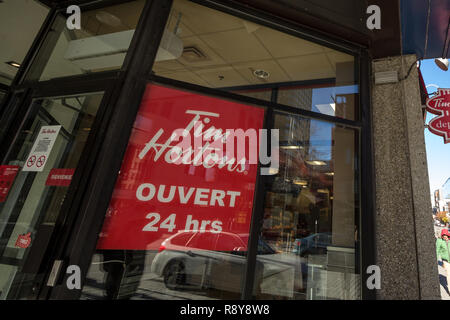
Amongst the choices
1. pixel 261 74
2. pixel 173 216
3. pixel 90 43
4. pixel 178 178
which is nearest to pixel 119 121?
pixel 178 178

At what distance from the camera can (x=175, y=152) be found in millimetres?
2221

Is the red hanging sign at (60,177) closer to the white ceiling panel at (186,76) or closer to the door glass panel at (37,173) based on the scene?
the door glass panel at (37,173)

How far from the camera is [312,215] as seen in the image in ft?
8.43

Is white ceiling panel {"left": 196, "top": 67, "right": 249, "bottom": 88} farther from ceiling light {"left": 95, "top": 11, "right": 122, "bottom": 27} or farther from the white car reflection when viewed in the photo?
the white car reflection

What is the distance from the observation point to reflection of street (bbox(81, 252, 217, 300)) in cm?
183

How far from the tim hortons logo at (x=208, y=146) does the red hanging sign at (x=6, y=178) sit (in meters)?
1.22

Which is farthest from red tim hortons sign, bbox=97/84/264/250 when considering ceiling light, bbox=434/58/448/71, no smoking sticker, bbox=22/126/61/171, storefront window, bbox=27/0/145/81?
ceiling light, bbox=434/58/448/71

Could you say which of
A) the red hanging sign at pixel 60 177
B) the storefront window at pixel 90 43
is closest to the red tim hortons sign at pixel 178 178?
the red hanging sign at pixel 60 177

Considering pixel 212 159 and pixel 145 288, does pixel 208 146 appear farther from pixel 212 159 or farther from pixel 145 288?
pixel 145 288

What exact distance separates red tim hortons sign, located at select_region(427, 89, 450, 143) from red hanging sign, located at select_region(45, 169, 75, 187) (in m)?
3.97

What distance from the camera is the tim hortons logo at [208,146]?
7.23 ft

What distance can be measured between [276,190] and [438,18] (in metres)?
2.53

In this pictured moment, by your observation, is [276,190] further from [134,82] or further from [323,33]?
[323,33]
